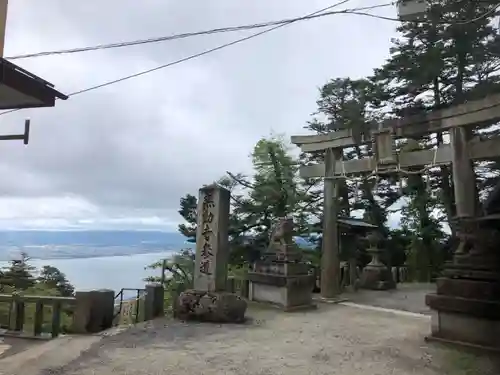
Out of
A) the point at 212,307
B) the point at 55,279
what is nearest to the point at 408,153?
the point at 212,307

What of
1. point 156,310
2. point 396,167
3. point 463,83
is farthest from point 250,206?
point 463,83

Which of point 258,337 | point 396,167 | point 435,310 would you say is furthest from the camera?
point 396,167

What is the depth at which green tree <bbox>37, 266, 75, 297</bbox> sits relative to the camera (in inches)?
618

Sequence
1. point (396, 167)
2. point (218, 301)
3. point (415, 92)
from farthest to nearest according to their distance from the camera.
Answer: point (415, 92) → point (396, 167) → point (218, 301)

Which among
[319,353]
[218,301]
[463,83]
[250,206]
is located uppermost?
[463,83]

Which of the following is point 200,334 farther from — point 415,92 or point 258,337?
point 415,92

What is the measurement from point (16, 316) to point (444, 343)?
789cm

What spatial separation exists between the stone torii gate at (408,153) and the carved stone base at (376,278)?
3.19 meters

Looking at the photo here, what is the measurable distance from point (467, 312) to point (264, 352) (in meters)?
2.91

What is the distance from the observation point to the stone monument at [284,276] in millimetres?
9836

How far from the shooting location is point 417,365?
5.32 meters

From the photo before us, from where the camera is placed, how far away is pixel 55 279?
16.4m

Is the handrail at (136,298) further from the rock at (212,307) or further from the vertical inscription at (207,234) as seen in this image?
the vertical inscription at (207,234)

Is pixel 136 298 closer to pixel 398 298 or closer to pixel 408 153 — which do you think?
pixel 408 153
